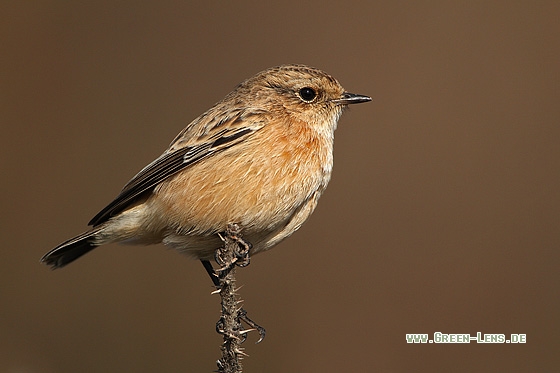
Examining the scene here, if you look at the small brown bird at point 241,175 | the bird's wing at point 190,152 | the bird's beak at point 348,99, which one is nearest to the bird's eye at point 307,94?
the small brown bird at point 241,175

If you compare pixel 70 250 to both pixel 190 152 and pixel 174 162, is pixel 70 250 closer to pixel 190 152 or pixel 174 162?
pixel 174 162

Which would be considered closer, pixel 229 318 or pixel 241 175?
pixel 229 318

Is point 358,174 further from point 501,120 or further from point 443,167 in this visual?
point 501,120

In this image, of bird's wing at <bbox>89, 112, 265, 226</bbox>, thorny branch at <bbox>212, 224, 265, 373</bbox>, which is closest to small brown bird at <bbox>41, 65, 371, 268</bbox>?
bird's wing at <bbox>89, 112, 265, 226</bbox>

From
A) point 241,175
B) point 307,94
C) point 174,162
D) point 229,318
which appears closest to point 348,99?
point 307,94

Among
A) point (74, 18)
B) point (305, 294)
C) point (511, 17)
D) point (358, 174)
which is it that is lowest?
point (305, 294)

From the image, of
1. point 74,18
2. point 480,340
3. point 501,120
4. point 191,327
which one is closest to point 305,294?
point 191,327
